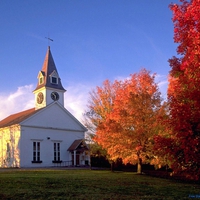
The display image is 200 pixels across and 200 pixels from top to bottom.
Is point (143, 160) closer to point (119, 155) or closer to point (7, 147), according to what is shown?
point (119, 155)

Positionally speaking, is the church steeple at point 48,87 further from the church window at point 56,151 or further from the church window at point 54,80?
the church window at point 56,151

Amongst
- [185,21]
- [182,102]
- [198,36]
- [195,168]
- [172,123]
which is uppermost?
[185,21]

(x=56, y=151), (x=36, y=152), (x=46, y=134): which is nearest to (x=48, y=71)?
(x=46, y=134)

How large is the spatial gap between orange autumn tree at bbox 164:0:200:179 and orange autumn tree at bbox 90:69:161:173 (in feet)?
34.9

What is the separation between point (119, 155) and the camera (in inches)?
880

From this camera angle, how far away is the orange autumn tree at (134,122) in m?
21.3

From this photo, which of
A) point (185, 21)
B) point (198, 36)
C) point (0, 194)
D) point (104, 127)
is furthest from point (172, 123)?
point (104, 127)

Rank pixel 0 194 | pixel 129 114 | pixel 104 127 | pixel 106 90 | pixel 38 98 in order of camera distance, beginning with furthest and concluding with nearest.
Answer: pixel 38 98, pixel 106 90, pixel 104 127, pixel 129 114, pixel 0 194

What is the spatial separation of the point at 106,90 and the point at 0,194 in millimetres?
19429

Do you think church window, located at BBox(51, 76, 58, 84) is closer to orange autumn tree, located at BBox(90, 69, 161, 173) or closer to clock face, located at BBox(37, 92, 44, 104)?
clock face, located at BBox(37, 92, 44, 104)

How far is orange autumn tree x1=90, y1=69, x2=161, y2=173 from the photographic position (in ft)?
69.9

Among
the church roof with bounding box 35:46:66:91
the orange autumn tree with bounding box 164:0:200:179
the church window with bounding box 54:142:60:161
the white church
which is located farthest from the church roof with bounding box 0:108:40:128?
the orange autumn tree with bounding box 164:0:200:179

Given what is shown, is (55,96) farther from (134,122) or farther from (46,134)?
(134,122)

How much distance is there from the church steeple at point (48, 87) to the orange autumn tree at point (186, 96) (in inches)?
1358
